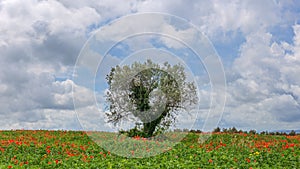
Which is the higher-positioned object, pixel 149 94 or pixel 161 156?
pixel 149 94

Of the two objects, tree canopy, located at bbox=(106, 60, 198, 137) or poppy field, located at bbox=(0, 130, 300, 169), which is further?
tree canopy, located at bbox=(106, 60, 198, 137)

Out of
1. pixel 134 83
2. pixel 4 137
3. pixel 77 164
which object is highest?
pixel 134 83

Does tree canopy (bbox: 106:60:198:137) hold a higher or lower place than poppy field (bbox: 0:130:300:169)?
higher

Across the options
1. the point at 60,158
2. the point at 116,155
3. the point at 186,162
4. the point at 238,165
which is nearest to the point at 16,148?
the point at 60,158

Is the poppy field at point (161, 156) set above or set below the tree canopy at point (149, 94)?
below

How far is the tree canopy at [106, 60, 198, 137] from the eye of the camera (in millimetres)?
20141

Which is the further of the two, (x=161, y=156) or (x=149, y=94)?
(x=149, y=94)

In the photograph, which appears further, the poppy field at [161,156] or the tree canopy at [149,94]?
the tree canopy at [149,94]

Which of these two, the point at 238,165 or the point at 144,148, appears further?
the point at 144,148

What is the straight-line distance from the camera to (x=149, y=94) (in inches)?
805

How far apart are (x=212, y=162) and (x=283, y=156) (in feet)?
13.3

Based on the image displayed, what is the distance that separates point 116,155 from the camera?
17234 mm

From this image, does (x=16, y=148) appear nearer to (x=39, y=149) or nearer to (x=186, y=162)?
(x=39, y=149)

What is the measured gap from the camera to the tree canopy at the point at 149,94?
2014 cm
